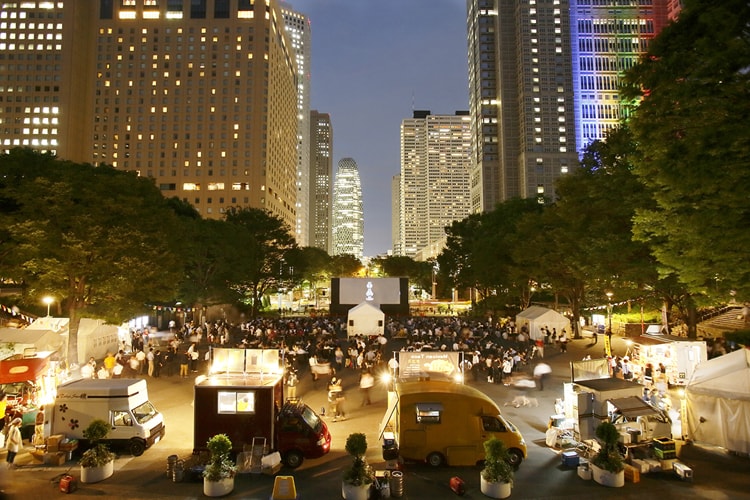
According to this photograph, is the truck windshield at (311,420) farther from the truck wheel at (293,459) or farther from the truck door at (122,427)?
the truck door at (122,427)

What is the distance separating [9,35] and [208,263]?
103334 millimetres

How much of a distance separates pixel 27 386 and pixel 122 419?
21.5 feet

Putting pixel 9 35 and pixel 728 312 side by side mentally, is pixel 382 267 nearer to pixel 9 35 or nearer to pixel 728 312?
pixel 728 312

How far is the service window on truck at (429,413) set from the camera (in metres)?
10.6

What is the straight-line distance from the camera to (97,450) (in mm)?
10062

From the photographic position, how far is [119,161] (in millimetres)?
105812

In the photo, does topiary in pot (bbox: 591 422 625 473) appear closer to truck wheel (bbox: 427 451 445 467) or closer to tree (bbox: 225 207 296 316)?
truck wheel (bbox: 427 451 445 467)

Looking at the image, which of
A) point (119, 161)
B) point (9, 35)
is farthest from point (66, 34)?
point (119, 161)

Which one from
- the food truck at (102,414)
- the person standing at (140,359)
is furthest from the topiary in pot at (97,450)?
the person standing at (140,359)

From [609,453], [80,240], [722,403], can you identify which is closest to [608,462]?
[609,453]

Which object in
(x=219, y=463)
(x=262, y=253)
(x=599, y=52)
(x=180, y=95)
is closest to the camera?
(x=219, y=463)

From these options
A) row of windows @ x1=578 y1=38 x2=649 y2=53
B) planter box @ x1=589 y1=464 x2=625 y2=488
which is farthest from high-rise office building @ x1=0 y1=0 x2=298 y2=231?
planter box @ x1=589 y1=464 x2=625 y2=488

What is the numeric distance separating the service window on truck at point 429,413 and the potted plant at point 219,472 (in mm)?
4219

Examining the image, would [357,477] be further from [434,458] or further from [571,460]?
[571,460]
